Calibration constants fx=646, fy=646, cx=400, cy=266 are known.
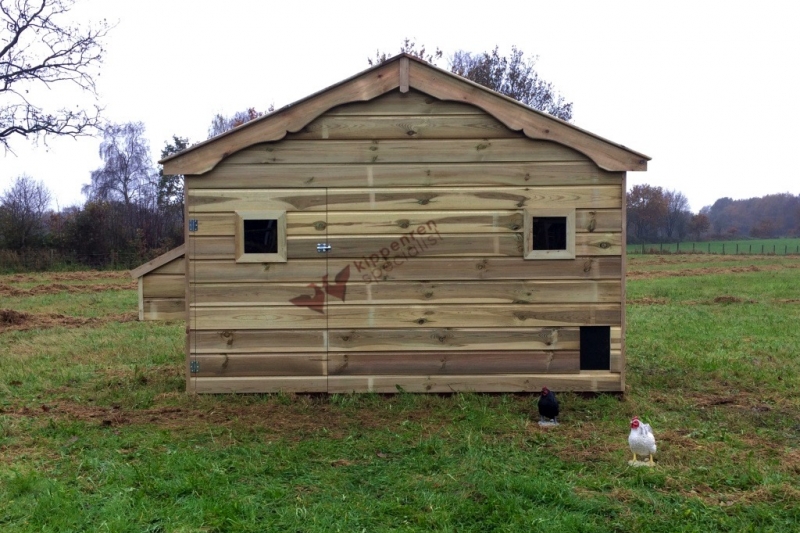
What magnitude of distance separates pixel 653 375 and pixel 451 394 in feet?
9.60

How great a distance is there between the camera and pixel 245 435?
564 centimetres

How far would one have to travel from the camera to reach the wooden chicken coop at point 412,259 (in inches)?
271

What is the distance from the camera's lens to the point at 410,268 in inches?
272

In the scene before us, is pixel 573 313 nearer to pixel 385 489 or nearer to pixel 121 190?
pixel 385 489

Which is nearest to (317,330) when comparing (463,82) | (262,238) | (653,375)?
(262,238)

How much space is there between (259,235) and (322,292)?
91 centimetres

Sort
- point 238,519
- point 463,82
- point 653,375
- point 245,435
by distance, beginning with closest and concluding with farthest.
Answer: point 238,519 → point 245,435 → point 463,82 → point 653,375

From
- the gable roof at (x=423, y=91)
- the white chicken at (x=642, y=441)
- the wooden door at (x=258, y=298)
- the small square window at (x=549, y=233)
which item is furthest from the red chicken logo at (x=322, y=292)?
the white chicken at (x=642, y=441)

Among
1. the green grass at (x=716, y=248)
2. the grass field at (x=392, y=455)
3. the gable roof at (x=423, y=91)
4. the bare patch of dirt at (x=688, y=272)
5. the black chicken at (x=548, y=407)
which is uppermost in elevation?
the gable roof at (x=423, y=91)

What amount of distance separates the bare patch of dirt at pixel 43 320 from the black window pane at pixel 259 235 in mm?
8142

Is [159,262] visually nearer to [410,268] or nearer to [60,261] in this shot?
[410,268]

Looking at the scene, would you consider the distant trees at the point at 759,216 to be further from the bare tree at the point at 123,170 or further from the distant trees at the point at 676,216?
the bare tree at the point at 123,170

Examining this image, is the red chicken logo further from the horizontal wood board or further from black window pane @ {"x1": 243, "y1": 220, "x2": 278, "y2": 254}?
black window pane @ {"x1": 243, "y1": 220, "x2": 278, "y2": 254}

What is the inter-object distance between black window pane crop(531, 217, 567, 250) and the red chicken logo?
2.06 meters
